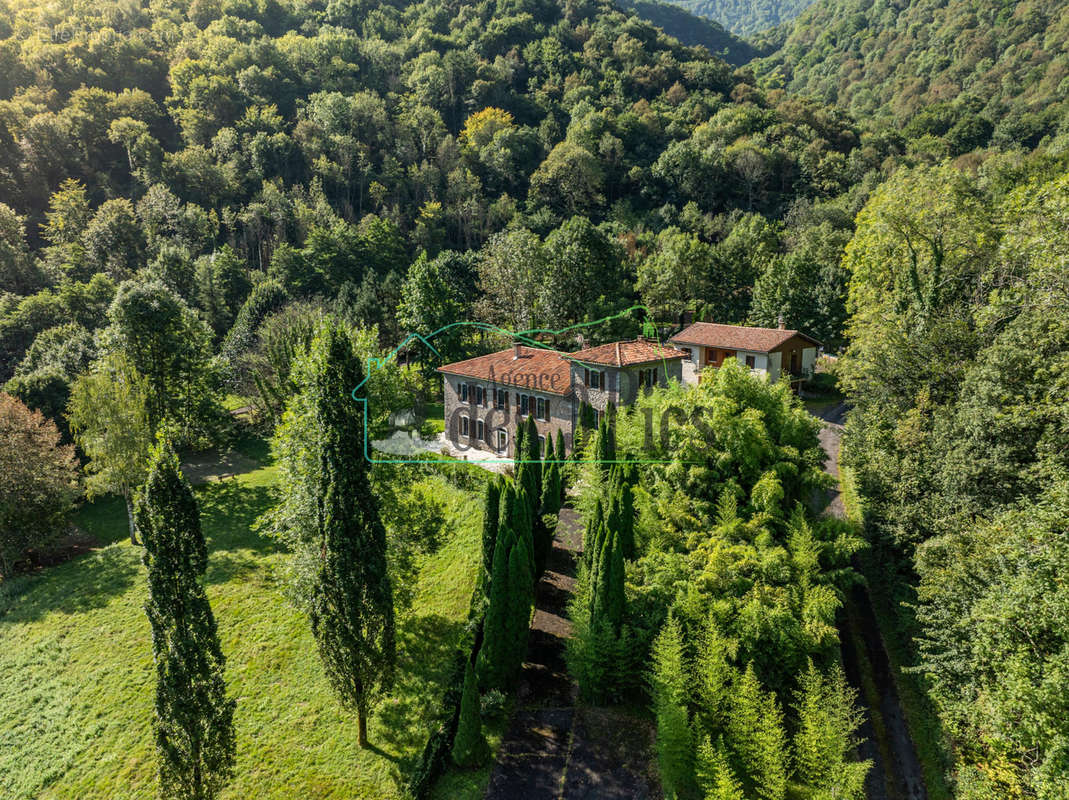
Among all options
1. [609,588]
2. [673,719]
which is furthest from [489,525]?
[673,719]

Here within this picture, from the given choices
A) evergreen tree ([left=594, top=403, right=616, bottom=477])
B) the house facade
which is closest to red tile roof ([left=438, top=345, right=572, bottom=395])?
the house facade

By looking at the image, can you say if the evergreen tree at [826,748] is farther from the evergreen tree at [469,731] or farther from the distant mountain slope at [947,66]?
the distant mountain slope at [947,66]

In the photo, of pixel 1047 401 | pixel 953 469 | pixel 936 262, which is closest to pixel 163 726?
pixel 953 469

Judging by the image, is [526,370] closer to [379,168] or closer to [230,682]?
[230,682]

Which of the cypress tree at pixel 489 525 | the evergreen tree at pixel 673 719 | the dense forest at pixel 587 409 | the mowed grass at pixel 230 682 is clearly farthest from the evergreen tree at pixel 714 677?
the mowed grass at pixel 230 682

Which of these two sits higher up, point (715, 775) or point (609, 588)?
point (609, 588)

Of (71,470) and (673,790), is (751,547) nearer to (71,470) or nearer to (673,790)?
(673,790)
